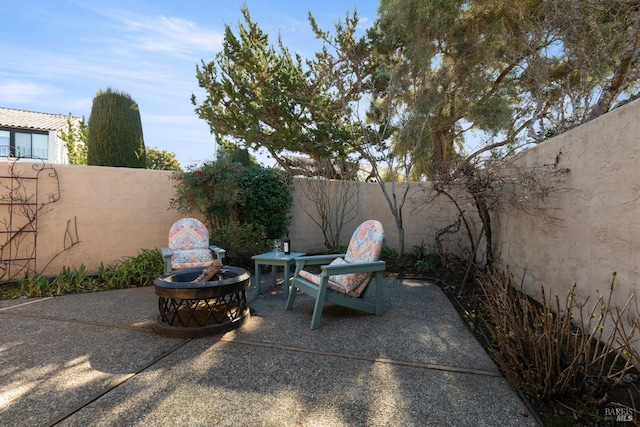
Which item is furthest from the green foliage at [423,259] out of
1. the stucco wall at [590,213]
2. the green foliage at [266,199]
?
the green foliage at [266,199]

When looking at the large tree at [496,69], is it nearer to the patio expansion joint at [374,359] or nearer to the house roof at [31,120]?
the patio expansion joint at [374,359]

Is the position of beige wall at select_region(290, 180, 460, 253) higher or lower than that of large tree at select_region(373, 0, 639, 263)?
lower

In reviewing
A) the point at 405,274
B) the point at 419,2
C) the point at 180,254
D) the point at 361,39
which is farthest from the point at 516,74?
the point at 180,254

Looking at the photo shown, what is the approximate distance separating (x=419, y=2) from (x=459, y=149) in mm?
4185

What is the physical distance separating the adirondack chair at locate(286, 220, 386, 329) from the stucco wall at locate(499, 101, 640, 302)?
1719 mm

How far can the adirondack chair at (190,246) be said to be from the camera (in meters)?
4.26

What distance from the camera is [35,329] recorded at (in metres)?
2.99

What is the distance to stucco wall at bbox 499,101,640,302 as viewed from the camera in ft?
7.44

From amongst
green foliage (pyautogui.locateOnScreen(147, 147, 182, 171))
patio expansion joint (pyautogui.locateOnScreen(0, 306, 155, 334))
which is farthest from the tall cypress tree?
green foliage (pyautogui.locateOnScreen(147, 147, 182, 171))

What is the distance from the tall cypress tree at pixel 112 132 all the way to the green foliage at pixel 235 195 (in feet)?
4.48

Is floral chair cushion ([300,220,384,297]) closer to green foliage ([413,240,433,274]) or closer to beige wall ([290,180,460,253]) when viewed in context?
green foliage ([413,240,433,274])

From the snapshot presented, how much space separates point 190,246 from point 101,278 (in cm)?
154

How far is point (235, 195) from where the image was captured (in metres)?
5.45

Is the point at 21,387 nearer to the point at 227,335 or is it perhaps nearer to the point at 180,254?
the point at 227,335
